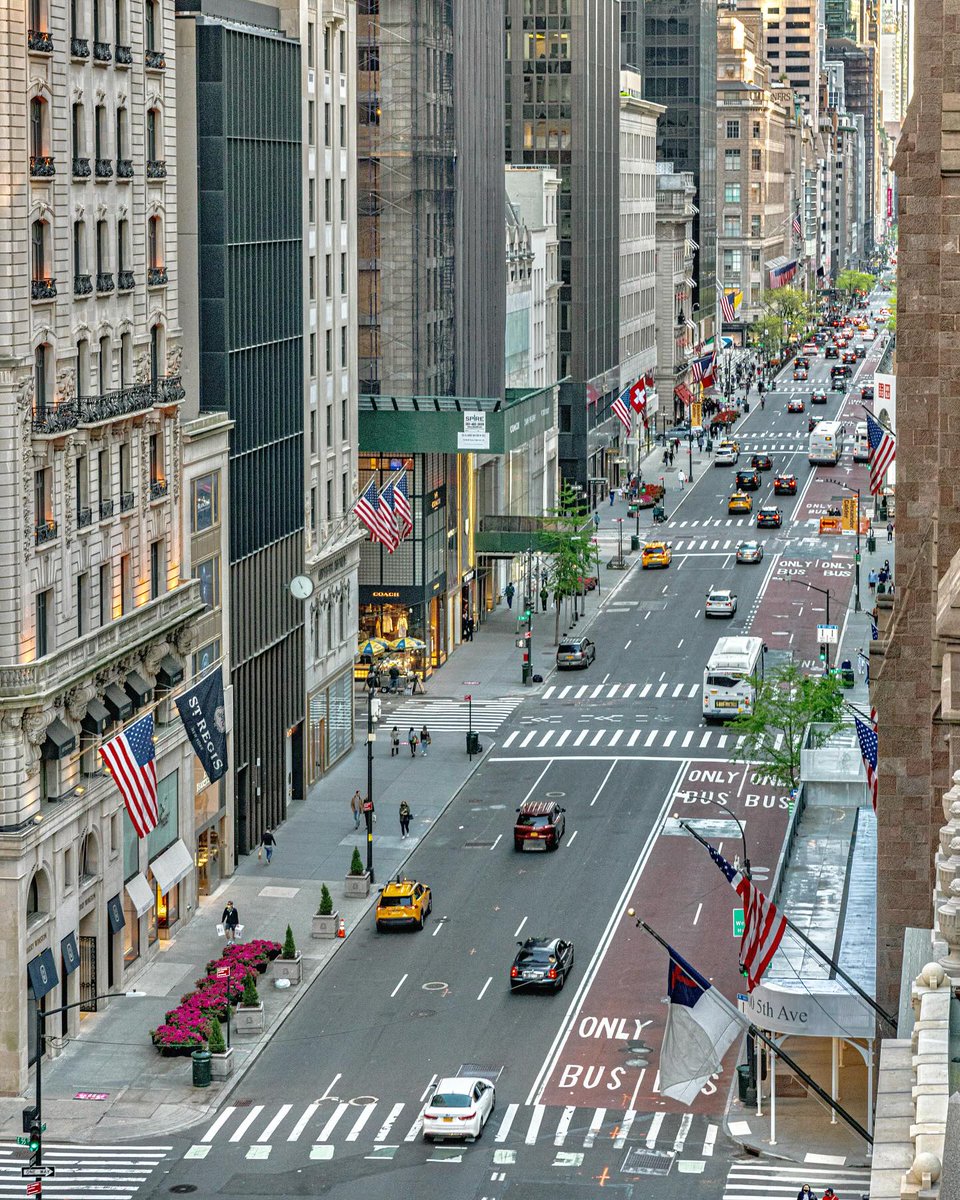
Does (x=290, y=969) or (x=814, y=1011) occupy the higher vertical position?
(x=814, y=1011)

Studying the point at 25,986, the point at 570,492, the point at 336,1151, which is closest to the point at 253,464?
the point at 25,986

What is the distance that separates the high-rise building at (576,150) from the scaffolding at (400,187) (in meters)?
53.5

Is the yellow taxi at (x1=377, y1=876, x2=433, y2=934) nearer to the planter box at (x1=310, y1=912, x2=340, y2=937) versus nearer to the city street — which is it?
the city street

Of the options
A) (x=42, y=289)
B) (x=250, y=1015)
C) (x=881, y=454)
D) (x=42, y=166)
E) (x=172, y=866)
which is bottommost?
(x=250, y=1015)

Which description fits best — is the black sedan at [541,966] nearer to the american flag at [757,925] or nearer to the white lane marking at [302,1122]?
the white lane marking at [302,1122]

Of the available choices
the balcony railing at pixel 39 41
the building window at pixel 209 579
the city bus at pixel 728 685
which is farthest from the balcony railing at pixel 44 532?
the city bus at pixel 728 685

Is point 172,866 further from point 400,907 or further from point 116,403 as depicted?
point 116,403

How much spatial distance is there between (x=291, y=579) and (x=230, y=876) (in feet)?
48.1

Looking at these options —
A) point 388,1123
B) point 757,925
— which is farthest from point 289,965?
point 757,925

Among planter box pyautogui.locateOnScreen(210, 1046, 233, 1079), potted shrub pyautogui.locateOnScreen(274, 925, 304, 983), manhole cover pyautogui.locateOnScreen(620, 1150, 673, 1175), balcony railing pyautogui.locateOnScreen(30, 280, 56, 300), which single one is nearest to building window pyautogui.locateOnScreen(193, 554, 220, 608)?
potted shrub pyautogui.locateOnScreen(274, 925, 304, 983)

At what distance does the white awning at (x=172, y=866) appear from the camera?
76.0 m

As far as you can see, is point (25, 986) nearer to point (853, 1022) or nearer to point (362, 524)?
point (853, 1022)

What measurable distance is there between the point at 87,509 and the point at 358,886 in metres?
19.3

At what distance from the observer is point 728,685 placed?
365 feet
